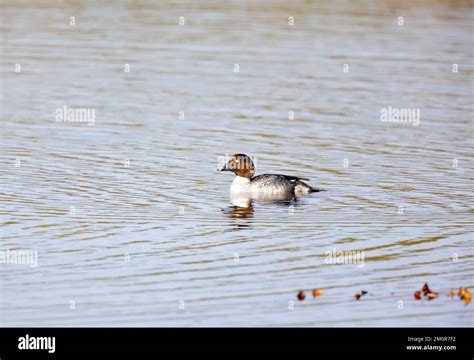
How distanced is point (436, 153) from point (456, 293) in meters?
8.26

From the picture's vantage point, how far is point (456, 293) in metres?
12.4

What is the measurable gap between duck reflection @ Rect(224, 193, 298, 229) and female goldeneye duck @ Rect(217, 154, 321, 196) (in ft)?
0.29

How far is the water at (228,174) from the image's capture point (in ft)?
40.2

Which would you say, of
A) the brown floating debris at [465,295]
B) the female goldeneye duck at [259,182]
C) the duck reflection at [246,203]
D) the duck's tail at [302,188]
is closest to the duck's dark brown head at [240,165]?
the female goldeneye duck at [259,182]

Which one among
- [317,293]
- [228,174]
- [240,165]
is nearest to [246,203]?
[240,165]

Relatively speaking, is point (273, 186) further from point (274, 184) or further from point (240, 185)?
point (240, 185)

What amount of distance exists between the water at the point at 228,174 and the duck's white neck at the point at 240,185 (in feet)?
1.93

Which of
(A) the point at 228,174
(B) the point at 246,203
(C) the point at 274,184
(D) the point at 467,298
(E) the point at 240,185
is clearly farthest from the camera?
(A) the point at 228,174

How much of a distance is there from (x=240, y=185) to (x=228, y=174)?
177 cm

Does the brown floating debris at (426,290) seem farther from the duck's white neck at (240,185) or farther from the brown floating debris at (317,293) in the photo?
the duck's white neck at (240,185)

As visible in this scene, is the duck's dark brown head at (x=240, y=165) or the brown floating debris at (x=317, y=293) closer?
the brown floating debris at (x=317, y=293)

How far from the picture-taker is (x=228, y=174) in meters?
19.3
